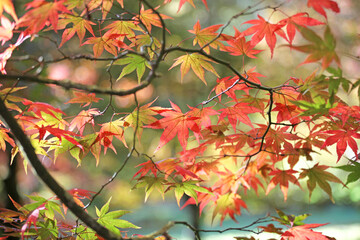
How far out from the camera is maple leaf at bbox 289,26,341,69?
54cm

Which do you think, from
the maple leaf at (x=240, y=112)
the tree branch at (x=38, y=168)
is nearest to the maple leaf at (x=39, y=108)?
the tree branch at (x=38, y=168)

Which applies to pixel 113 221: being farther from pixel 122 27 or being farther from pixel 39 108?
pixel 122 27

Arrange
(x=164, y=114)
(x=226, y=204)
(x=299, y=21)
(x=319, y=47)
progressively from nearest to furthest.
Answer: (x=319, y=47) → (x=299, y=21) → (x=164, y=114) → (x=226, y=204)

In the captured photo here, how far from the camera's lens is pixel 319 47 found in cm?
54

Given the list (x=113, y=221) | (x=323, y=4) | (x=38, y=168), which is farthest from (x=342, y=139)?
(x=38, y=168)

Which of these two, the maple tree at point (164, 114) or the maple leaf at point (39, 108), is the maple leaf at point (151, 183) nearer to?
the maple tree at point (164, 114)

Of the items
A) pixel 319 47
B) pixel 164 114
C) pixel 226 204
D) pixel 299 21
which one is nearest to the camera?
pixel 319 47

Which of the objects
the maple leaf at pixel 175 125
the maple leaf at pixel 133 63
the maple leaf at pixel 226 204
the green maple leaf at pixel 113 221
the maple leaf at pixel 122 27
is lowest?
the maple leaf at pixel 226 204

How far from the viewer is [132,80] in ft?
11.0

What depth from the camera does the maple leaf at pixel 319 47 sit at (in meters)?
0.54

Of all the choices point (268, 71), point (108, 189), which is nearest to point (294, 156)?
point (268, 71)

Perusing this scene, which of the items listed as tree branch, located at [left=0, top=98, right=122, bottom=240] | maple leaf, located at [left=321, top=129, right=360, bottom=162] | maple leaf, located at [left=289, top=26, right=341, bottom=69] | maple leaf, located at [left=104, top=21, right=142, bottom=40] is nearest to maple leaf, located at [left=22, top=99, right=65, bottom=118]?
tree branch, located at [left=0, top=98, right=122, bottom=240]

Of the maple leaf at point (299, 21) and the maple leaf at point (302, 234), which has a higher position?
the maple leaf at point (299, 21)

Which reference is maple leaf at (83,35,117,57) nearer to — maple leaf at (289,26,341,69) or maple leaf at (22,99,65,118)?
maple leaf at (22,99,65,118)
